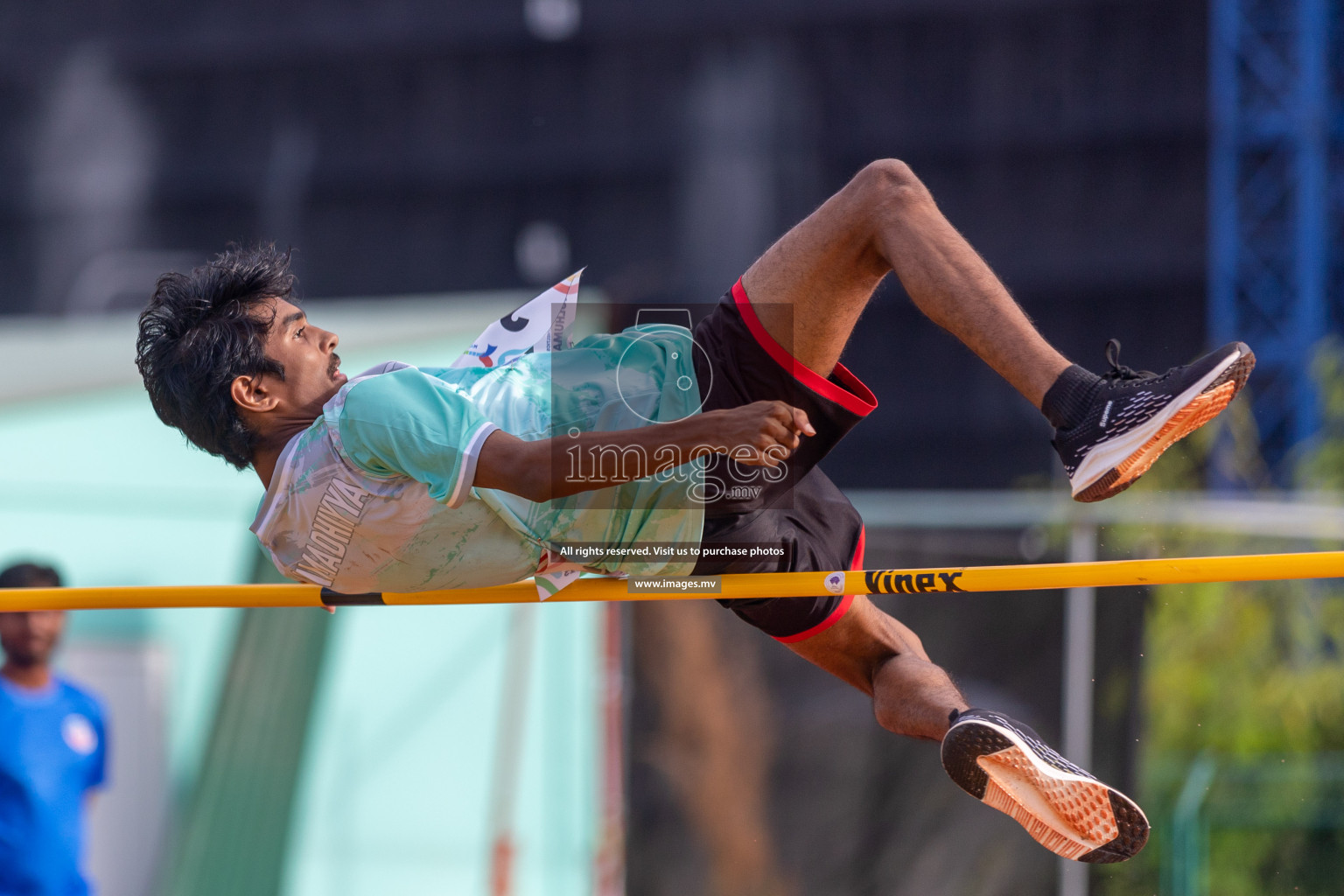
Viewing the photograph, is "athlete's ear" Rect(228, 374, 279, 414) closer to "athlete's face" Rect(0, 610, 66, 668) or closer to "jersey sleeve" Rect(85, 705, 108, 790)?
"athlete's face" Rect(0, 610, 66, 668)

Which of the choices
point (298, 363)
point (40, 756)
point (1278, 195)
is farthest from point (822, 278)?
point (1278, 195)

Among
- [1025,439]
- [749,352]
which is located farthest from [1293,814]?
[1025,439]

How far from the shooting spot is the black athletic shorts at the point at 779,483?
2.32 metres

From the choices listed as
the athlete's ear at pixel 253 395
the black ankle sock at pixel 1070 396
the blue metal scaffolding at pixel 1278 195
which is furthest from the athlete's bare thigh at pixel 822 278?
the blue metal scaffolding at pixel 1278 195

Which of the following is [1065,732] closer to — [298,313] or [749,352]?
[749,352]

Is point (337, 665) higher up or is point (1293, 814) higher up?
point (337, 665)

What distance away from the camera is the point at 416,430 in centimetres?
209

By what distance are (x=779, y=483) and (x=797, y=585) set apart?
21cm

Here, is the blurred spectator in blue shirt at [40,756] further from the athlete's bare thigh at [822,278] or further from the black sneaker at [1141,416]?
the black sneaker at [1141,416]

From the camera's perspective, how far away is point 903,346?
983 centimetres

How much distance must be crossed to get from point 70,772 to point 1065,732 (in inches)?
112

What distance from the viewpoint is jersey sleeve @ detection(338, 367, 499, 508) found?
2.07m

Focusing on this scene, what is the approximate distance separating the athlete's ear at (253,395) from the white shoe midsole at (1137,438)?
1.33 m

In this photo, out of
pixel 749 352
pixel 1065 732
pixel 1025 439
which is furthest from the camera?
pixel 1025 439
